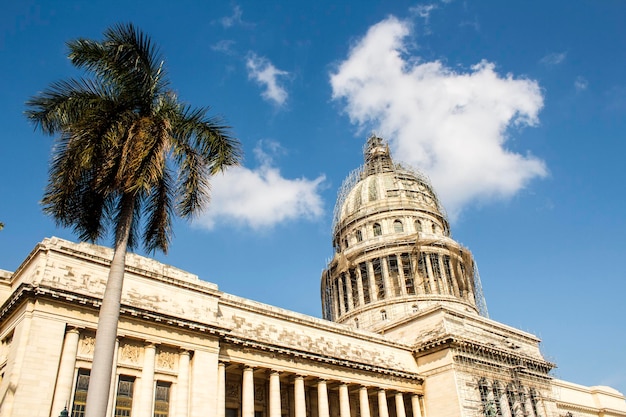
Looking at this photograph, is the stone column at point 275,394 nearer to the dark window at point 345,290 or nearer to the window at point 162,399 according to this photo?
the window at point 162,399

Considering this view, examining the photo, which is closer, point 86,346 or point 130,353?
point 86,346

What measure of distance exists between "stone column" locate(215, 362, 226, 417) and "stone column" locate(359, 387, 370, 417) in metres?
11.7

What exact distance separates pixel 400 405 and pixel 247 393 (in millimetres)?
14419

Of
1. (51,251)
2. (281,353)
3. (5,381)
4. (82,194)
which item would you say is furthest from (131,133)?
(281,353)

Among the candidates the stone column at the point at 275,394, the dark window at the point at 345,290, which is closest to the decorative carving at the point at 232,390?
the stone column at the point at 275,394

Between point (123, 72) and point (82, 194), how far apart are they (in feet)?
15.2

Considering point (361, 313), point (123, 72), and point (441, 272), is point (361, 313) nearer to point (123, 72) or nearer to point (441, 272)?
point (441, 272)

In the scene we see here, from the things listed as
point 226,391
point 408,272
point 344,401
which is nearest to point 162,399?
point 226,391

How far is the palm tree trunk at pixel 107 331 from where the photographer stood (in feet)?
48.4

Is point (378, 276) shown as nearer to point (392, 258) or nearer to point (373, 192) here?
point (392, 258)

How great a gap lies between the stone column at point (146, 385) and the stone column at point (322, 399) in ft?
42.0

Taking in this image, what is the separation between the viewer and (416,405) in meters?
42.3

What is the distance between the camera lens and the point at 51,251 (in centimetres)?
2630

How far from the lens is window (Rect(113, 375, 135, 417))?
25938 mm
